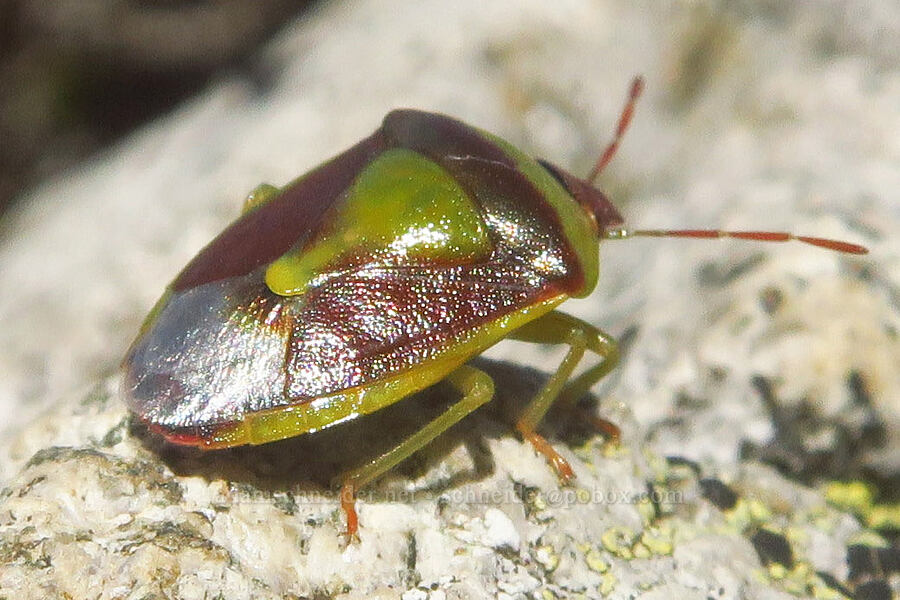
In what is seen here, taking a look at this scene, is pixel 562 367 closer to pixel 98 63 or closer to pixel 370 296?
pixel 370 296

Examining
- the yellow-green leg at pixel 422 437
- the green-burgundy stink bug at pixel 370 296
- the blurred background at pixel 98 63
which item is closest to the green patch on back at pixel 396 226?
the green-burgundy stink bug at pixel 370 296

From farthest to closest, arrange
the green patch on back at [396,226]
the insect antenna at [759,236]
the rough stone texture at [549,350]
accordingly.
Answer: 1. the insect antenna at [759,236]
2. the green patch on back at [396,226]
3. the rough stone texture at [549,350]

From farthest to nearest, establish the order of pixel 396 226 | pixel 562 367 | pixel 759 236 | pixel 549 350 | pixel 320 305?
pixel 549 350 < pixel 759 236 < pixel 562 367 < pixel 396 226 < pixel 320 305

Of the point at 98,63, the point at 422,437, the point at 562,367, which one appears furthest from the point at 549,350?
the point at 98,63

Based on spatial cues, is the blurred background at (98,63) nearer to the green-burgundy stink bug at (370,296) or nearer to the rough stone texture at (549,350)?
the rough stone texture at (549,350)

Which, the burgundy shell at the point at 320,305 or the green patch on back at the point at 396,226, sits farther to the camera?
the green patch on back at the point at 396,226

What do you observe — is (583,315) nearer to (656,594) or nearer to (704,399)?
(704,399)

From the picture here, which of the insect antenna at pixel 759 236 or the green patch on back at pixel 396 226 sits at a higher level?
the green patch on back at pixel 396 226

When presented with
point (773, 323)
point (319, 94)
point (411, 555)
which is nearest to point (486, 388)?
point (411, 555)
